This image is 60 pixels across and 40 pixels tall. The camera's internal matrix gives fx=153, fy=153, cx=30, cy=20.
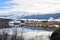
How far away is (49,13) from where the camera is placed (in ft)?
8.70

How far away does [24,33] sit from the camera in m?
2.60

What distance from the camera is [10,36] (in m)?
2.61

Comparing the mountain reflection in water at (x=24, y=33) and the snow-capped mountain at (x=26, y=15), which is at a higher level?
the snow-capped mountain at (x=26, y=15)

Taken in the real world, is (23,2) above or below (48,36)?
above

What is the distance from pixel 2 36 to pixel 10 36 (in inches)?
5.5

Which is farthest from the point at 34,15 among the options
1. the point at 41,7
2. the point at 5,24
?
the point at 5,24

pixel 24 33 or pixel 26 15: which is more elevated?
pixel 26 15

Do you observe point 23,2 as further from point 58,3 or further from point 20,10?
point 58,3

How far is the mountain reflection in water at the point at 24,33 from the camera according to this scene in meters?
2.58

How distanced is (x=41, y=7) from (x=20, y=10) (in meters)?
0.37

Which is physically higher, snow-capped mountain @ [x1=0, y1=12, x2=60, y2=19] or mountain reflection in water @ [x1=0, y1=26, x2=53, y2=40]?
snow-capped mountain @ [x1=0, y1=12, x2=60, y2=19]

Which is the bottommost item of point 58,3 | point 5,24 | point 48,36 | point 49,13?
point 48,36

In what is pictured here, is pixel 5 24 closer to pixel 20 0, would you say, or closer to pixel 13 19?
pixel 13 19

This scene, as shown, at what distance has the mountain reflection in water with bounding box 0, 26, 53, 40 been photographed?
2584 millimetres
